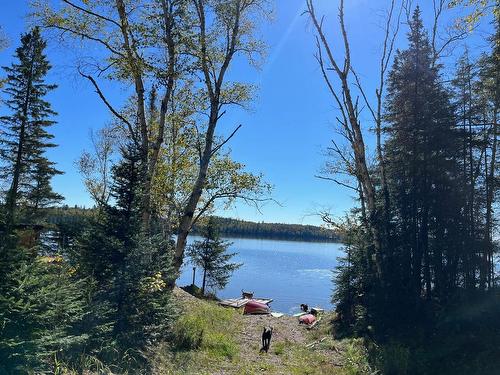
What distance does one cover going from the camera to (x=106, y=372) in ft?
19.1

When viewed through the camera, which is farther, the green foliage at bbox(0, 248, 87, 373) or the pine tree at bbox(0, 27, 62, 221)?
the pine tree at bbox(0, 27, 62, 221)

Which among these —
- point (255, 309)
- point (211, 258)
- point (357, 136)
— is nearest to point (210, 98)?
point (357, 136)

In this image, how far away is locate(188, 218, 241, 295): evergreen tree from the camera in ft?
126

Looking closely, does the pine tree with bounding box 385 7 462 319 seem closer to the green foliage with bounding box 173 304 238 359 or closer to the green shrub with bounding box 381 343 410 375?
the green shrub with bounding box 381 343 410 375

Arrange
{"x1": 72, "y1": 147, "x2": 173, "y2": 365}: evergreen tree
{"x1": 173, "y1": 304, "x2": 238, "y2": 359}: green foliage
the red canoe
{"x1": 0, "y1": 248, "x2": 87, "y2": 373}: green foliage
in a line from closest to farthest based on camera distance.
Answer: {"x1": 0, "y1": 248, "x2": 87, "y2": 373}: green foliage, {"x1": 72, "y1": 147, "x2": 173, "y2": 365}: evergreen tree, {"x1": 173, "y1": 304, "x2": 238, "y2": 359}: green foliage, the red canoe

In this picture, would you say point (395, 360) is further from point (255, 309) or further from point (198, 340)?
point (255, 309)

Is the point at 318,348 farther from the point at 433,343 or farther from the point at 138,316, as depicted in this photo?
the point at 138,316

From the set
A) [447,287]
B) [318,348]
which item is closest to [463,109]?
[447,287]

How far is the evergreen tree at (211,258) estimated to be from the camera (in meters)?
38.3

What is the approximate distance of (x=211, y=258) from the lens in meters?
38.3

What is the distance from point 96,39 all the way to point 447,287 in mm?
13047

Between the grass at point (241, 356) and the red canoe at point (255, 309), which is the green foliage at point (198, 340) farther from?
the red canoe at point (255, 309)

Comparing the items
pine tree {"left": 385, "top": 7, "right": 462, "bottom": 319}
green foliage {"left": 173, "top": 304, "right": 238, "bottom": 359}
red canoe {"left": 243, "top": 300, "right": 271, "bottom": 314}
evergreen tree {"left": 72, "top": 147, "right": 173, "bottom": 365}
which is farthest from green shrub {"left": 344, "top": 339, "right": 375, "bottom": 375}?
red canoe {"left": 243, "top": 300, "right": 271, "bottom": 314}

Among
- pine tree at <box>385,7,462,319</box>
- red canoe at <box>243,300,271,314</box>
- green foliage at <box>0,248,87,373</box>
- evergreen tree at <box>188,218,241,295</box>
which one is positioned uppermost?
pine tree at <box>385,7,462,319</box>
